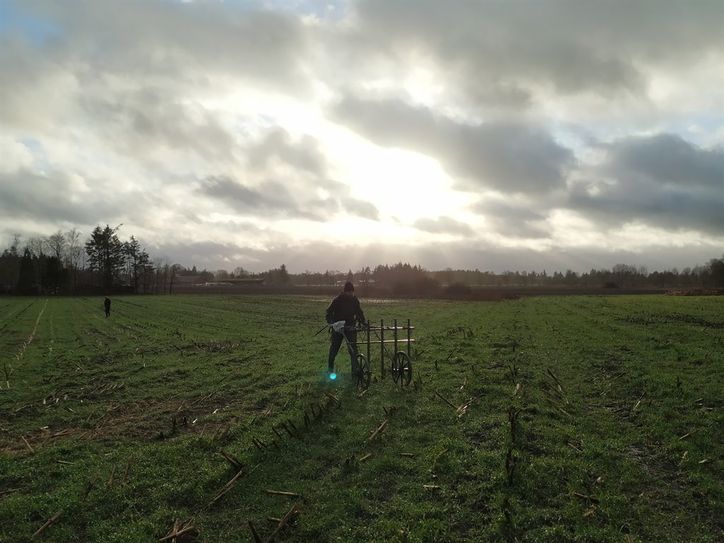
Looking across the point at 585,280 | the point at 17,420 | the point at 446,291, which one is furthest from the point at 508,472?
the point at 585,280

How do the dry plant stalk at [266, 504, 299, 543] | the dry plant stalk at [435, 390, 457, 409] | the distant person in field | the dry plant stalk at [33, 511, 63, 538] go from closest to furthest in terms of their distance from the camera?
the dry plant stalk at [266, 504, 299, 543], the dry plant stalk at [33, 511, 63, 538], the dry plant stalk at [435, 390, 457, 409], the distant person in field

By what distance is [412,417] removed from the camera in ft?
35.7

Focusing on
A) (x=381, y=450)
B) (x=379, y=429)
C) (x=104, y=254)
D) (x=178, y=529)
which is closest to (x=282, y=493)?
(x=178, y=529)

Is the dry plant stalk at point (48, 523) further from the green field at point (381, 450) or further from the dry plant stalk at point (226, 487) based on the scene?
the dry plant stalk at point (226, 487)

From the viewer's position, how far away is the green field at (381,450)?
6516mm

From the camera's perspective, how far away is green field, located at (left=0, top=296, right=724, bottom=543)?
257 inches

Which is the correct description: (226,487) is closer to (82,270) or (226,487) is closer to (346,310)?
(346,310)

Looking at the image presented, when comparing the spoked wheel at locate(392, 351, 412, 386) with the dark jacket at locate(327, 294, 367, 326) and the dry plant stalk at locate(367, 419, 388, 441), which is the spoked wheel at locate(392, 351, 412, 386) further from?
the dry plant stalk at locate(367, 419, 388, 441)

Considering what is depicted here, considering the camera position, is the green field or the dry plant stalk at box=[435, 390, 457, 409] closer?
the green field

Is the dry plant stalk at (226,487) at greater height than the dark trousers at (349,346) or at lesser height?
lesser

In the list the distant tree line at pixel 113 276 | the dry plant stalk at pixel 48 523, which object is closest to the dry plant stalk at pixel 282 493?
the dry plant stalk at pixel 48 523

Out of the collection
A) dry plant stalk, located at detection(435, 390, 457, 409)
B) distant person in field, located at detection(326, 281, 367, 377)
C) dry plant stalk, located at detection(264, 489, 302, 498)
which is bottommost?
dry plant stalk, located at detection(264, 489, 302, 498)

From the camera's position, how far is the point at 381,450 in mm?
8906

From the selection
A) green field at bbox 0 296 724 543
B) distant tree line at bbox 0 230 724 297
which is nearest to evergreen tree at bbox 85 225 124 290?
distant tree line at bbox 0 230 724 297
